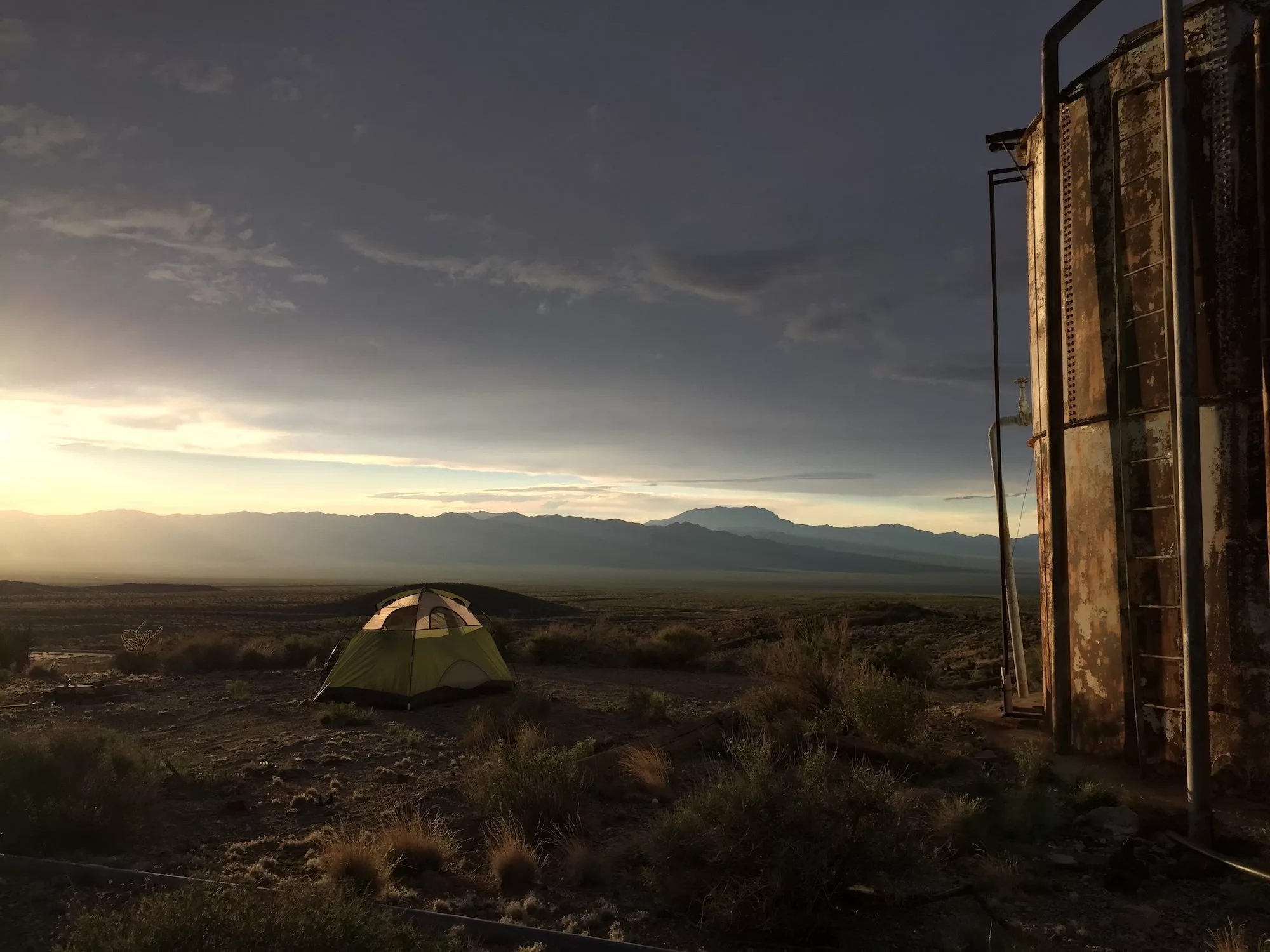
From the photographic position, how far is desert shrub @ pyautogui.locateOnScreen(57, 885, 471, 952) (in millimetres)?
4066

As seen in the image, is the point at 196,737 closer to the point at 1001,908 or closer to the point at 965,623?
the point at 1001,908

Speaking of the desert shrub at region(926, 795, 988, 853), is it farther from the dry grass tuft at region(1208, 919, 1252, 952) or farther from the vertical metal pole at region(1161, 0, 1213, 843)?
the dry grass tuft at region(1208, 919, 1252, 952)

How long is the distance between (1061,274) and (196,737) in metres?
13.6

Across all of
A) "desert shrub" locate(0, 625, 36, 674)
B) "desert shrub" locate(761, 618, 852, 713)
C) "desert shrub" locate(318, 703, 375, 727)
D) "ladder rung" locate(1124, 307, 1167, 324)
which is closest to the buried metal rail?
"desert shrub" locate(318, 703, 375, 727)

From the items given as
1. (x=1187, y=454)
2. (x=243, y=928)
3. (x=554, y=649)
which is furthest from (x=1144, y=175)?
(x=554, y=649)

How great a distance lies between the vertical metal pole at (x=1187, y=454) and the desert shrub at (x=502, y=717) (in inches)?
295

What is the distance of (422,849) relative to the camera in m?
6.80

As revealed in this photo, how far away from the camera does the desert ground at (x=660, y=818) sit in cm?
568

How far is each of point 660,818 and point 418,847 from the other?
6.68 ft

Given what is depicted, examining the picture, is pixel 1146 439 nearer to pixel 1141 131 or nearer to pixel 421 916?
pixel 1141 131

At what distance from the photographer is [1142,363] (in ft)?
28.9

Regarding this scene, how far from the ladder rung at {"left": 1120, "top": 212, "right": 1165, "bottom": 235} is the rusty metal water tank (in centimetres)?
2

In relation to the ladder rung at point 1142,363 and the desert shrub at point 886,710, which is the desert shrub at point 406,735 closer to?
the desert shrub at point 886,710

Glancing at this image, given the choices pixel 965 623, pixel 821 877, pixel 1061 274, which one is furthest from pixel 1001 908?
pixel 965 623
